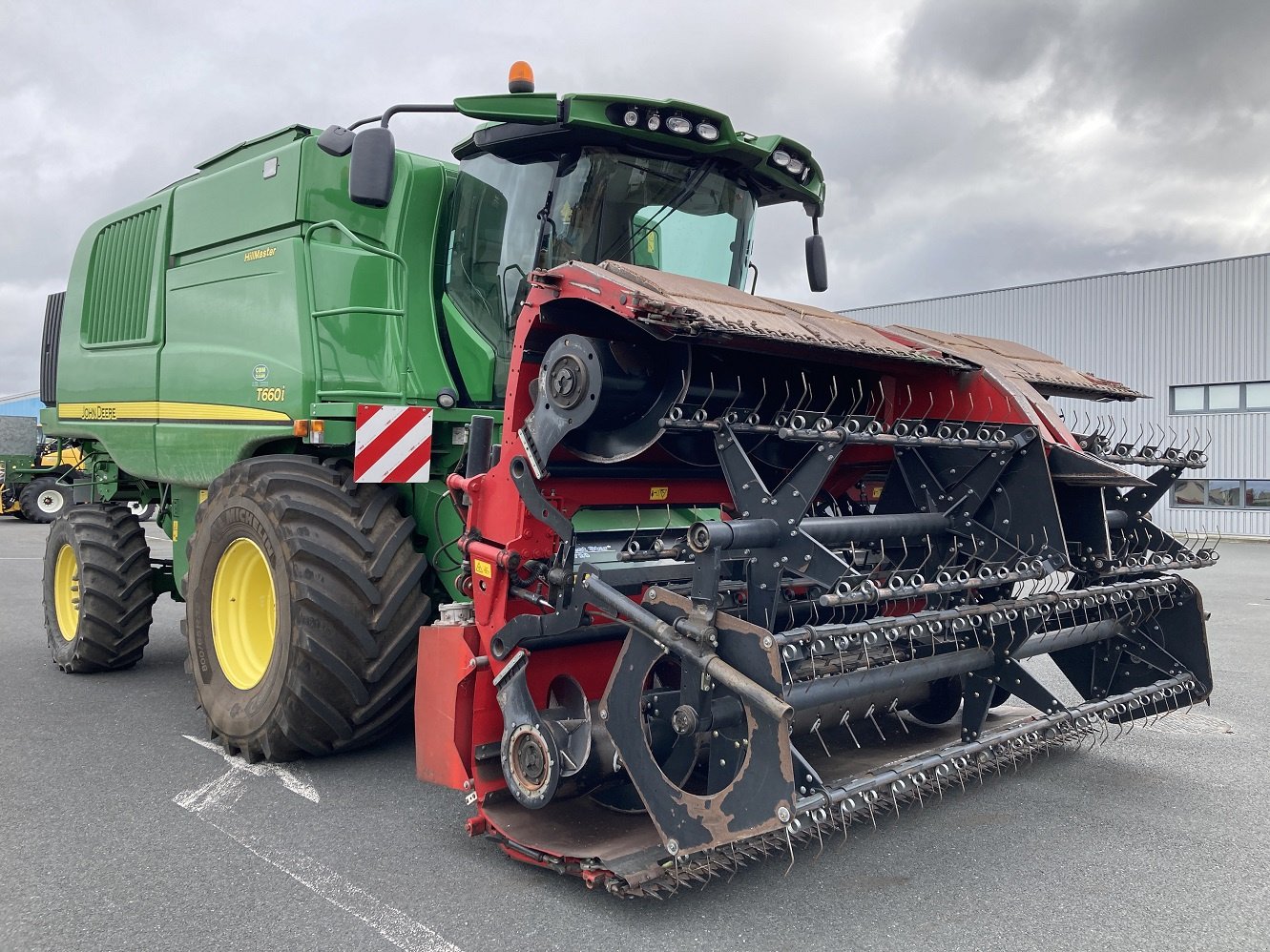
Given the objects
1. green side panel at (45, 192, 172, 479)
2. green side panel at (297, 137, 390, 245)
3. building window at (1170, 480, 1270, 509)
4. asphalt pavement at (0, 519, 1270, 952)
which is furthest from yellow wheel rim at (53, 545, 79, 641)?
building window at (1170, 480, 1270, 509)

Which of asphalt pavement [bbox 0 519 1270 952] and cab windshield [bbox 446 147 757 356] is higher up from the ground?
cab windshield [bbox 446 147 757 356]

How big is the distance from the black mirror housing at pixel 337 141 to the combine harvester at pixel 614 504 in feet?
0.08

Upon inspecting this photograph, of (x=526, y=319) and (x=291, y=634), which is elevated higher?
(x=526, y=319)

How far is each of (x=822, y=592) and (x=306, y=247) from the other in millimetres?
3117

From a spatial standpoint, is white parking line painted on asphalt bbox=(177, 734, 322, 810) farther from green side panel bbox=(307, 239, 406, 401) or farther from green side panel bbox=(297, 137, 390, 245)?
green side panel bbox=(297, 137, 390, 245)

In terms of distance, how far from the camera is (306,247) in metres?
4.80

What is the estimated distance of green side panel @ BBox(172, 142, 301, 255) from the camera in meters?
4.95

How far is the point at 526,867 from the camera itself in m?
3.40

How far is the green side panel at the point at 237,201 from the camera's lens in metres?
4.95

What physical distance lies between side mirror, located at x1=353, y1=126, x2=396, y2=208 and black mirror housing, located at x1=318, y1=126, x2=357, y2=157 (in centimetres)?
6

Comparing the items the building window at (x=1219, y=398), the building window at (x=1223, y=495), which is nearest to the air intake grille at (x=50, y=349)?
the building window at (x=1223, y=495)

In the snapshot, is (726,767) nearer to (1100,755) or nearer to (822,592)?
(822,592)

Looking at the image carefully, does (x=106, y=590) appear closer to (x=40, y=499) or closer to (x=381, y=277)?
(x=381, y=277)

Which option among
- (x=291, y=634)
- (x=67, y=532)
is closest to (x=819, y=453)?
(x=291, y=634)
